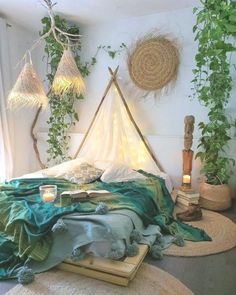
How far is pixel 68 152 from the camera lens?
395 centimetres

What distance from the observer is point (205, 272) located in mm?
1875

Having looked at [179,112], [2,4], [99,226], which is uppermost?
[2,4]

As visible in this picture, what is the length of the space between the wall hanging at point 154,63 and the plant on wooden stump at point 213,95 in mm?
355

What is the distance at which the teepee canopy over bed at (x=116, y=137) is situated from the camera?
348 cm

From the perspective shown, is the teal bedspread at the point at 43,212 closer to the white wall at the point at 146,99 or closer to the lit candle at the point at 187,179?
the lit candle at the point at 187,179

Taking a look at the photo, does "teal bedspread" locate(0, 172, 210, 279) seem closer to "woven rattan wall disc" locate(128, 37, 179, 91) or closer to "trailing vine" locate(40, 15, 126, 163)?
"trailing vine" locate(40, 15, 126, 163)

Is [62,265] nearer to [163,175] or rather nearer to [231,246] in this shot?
[231,246]

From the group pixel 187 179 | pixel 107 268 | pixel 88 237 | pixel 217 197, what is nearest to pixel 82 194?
pixel 88 237

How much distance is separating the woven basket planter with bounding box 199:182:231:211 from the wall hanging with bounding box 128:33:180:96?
1.40m

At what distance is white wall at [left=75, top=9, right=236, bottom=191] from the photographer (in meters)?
3.31

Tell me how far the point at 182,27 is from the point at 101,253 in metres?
2.89

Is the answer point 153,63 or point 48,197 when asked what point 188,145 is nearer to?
point 153,63

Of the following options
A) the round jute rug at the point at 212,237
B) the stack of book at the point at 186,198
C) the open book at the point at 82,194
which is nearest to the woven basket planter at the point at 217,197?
the round jute rug at the point at 212,237

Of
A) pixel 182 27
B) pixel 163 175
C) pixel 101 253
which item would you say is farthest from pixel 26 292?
pixel 182 27
